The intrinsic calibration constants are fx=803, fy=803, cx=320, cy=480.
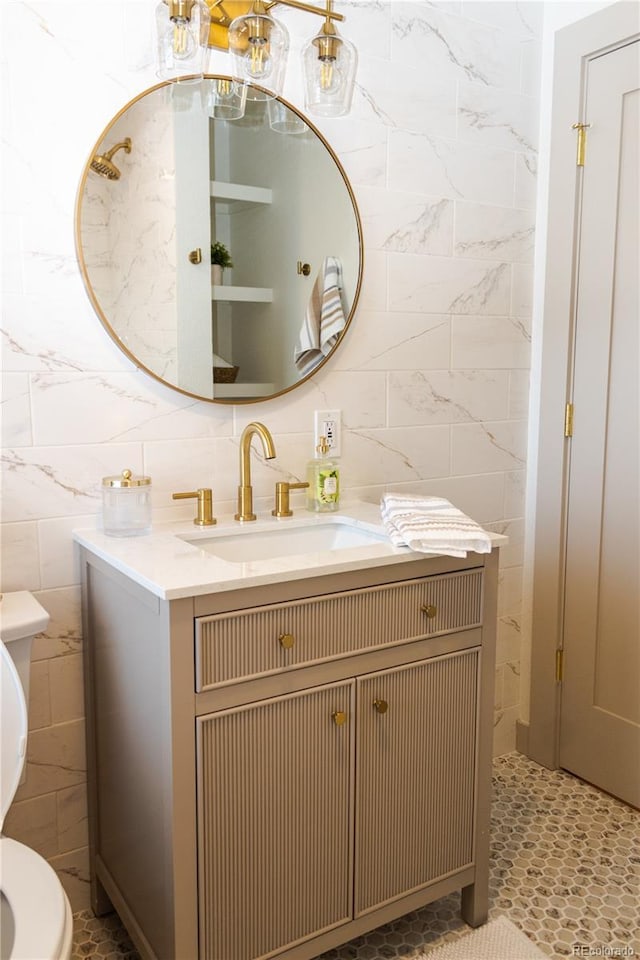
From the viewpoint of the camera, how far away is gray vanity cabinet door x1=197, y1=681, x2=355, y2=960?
142 centimetres

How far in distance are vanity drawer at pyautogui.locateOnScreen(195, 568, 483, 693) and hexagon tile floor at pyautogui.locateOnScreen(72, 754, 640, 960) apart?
2.30ft

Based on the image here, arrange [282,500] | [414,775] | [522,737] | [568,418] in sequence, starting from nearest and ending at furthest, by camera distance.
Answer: [414,775] → [282,500] → [568,418] → [522,737]

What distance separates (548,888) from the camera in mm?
1918

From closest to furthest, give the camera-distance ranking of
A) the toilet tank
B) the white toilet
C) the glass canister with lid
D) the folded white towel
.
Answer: the white toilet < the toilet tank < the folded white towel < the glass canister with lid

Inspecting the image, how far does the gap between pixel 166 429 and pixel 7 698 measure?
0.73 m

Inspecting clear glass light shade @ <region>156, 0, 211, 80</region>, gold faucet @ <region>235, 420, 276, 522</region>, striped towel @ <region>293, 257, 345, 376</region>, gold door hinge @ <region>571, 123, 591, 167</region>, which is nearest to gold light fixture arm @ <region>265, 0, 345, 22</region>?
clear glass light shade @ <region>156, 0, 211, 80</region>

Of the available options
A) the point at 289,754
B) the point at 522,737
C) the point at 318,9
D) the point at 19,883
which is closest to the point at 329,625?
the point at 289,754

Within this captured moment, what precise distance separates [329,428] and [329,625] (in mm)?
680

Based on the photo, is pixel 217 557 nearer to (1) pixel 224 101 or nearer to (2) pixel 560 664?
(1) pixel 224 101

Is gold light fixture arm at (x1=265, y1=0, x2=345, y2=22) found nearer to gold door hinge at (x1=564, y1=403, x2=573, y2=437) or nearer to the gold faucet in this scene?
the gold faucet

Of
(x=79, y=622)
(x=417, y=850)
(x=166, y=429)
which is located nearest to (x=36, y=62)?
(x=166, y=429)

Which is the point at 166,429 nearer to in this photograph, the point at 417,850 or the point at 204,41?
the point at 204,41

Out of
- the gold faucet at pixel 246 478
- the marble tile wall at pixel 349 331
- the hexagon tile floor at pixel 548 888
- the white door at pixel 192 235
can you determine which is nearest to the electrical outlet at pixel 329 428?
the marble tile wall at pixel 349 331

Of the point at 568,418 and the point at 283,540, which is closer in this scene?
the point at 283,540
